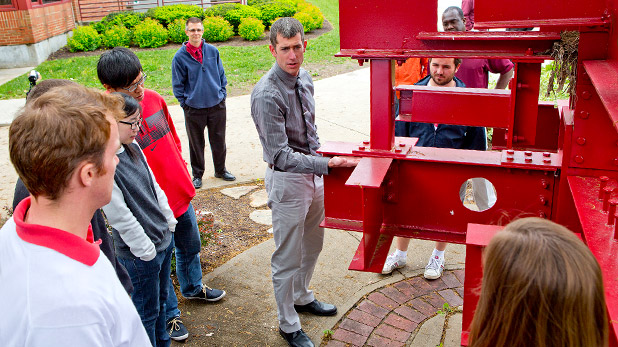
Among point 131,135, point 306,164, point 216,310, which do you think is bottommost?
point 216,310

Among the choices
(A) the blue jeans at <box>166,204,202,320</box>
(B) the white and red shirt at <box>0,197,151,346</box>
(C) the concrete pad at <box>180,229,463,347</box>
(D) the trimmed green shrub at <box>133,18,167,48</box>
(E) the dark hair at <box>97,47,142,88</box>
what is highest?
(E) the dark hair at <box>97,47,142,88</box>

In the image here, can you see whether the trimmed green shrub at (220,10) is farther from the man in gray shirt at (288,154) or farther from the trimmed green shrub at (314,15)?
the man in gray shirt at (288,154)

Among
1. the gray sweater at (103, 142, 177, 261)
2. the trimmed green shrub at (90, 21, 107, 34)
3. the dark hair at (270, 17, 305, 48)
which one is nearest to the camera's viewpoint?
the gray sweater at (103, 142, 177, 261)

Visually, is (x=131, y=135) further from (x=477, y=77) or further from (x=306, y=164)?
(x=477, y=77)

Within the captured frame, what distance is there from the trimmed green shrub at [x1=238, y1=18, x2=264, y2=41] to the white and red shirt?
695 inches

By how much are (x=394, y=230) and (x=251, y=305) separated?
1755mm

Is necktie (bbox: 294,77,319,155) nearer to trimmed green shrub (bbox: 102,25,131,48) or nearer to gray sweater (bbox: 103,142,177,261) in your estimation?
gray sweater (bbox: 103,142,177,261)

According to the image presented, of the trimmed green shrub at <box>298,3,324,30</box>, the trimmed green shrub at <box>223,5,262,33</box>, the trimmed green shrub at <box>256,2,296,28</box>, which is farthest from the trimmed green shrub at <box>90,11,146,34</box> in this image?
the trimmed green shrub at <box>298,3,324,30</box>

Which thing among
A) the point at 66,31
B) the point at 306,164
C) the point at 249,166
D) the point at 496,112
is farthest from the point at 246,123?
the point at 66,31

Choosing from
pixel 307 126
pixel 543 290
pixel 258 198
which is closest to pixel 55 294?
pixel 543 290

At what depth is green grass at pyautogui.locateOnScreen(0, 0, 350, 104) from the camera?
12797 millimetres

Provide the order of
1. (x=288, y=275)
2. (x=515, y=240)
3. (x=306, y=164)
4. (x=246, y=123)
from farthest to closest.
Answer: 1. (x=246, y=123)
2. (x=288, y=275)
3. (x=306, y=164)
4. (x=515, y=240)

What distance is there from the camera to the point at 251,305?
14.8 ft

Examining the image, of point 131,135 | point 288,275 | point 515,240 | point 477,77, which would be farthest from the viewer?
point 477,77
